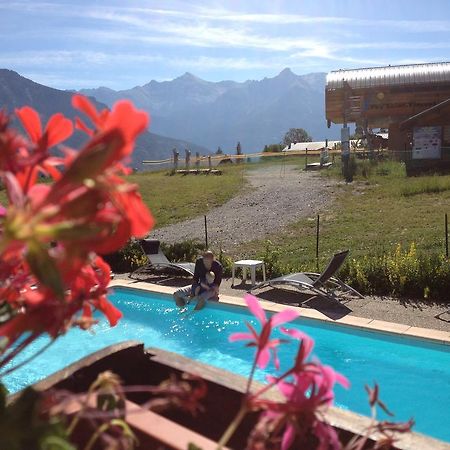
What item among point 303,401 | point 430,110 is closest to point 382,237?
point 303,401

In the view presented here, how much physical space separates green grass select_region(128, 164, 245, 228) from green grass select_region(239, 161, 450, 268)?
166 inches

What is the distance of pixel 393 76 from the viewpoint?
95.7ft

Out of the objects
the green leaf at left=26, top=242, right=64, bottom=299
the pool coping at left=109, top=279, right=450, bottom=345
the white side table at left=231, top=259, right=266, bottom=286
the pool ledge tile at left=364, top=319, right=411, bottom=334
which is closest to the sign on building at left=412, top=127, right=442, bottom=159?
the white side table at left=231, top=259, right=266, bottom=286

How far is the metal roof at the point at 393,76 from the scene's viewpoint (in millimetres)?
28828

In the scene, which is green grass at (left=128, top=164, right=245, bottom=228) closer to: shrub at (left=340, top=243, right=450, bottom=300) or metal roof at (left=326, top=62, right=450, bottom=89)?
shrub at (left=340, top=243, right=450, bottom=300)

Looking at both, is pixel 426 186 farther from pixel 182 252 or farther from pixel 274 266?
pixel 182 252

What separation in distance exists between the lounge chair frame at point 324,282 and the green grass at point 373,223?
135 centimetres

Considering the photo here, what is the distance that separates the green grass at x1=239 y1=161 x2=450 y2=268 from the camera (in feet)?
35.9

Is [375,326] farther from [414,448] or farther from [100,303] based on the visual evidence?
[100,303]

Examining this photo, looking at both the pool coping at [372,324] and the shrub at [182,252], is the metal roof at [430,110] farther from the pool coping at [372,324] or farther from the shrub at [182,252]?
the pool coping at [372,324]

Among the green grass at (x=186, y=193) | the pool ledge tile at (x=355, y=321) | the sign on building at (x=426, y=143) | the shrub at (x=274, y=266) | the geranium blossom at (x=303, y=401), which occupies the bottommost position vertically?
the pool ledge tile at (x=355, y=321)

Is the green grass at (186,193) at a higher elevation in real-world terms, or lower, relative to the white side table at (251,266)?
higher

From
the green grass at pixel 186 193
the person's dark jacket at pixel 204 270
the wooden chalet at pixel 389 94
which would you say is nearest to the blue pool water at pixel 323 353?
the person's dark jacket at pixel 204 270

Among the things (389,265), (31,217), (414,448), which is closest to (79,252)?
(31,217)
